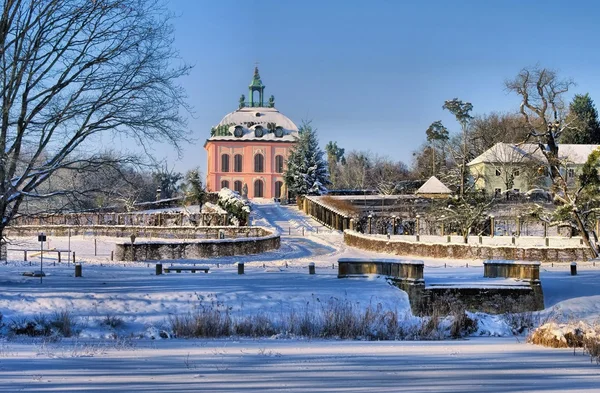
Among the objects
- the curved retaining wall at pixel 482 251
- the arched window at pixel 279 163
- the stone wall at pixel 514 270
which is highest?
the arched window at pixel 279 163

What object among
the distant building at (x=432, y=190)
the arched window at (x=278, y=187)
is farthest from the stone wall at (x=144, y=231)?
the arched window at (x=278, y=187)

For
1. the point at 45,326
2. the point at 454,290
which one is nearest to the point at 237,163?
the point at 454,290

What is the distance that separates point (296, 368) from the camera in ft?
30.2

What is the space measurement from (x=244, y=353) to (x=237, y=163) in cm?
A: 8042

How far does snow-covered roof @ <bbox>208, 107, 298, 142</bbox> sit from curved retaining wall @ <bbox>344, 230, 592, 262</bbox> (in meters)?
53.7

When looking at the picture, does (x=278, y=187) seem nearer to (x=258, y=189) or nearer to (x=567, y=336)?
(x=258, y=189)

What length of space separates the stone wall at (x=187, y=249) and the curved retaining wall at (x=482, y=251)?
6.53m

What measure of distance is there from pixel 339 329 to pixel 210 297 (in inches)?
224

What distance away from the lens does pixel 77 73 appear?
1933 centimetres

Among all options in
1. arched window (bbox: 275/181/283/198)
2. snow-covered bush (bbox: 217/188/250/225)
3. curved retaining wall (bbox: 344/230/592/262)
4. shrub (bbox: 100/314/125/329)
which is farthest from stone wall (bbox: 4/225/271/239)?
arched window (bbox: 275/181/283/198)

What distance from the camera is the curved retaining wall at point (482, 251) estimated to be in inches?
1318

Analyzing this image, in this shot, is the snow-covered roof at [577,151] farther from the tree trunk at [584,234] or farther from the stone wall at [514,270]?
the stone wall at [514,270]

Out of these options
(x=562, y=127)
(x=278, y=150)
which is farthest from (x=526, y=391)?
(x=278, y=150)

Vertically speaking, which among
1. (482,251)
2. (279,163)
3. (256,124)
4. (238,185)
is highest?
(256,124)
